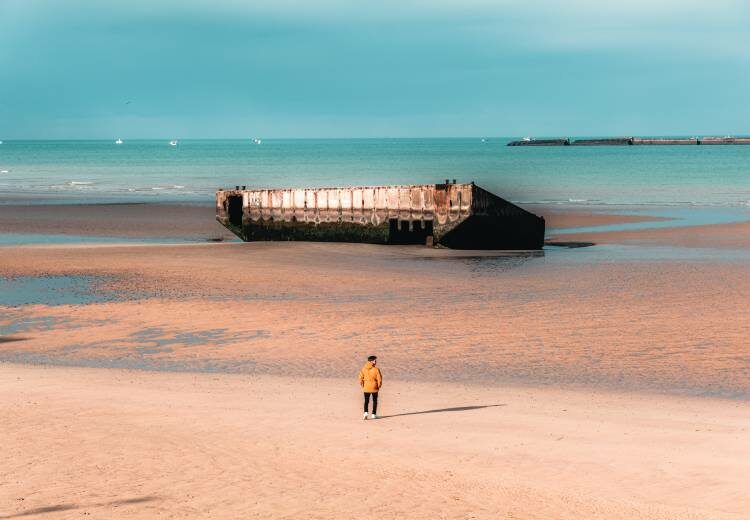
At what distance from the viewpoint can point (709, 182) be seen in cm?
9162

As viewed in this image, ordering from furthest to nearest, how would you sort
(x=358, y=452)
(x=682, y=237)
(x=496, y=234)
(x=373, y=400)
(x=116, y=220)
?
(x=116, y=220) → (x=682, y=237) → (x=496, y=234) → (x=373, y=400) → (x=358, y=452)

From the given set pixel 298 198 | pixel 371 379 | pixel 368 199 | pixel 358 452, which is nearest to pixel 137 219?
pixel 298 198

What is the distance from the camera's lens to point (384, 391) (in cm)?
1683

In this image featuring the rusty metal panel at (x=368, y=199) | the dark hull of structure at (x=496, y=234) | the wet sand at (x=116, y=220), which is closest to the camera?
the dark hull of structure at (x=496, y=234)

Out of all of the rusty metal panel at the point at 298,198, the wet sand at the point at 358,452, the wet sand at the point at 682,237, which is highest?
Result: the rusty metal panel at the point at 298,198

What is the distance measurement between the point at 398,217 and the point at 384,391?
2305 centimetres

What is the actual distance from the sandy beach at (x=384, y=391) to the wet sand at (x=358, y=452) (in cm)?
4

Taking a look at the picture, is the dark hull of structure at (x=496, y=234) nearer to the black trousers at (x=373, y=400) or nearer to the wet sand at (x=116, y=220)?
the wet sand at (x=116, y=220)

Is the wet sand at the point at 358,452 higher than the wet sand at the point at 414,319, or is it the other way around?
the wet sand at the point at 358,452

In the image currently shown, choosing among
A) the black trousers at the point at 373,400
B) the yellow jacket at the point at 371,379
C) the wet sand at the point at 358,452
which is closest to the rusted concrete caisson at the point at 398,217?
the wet sand at the point at 358,452

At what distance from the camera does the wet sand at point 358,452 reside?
11.3m

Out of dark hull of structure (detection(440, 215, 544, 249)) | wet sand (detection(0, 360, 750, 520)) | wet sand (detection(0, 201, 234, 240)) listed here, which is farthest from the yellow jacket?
wet sand (detection(0, 201, 234, 240))

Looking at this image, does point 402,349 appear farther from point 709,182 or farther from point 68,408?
point 709,182

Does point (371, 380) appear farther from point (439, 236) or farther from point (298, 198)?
point (298, 198)
